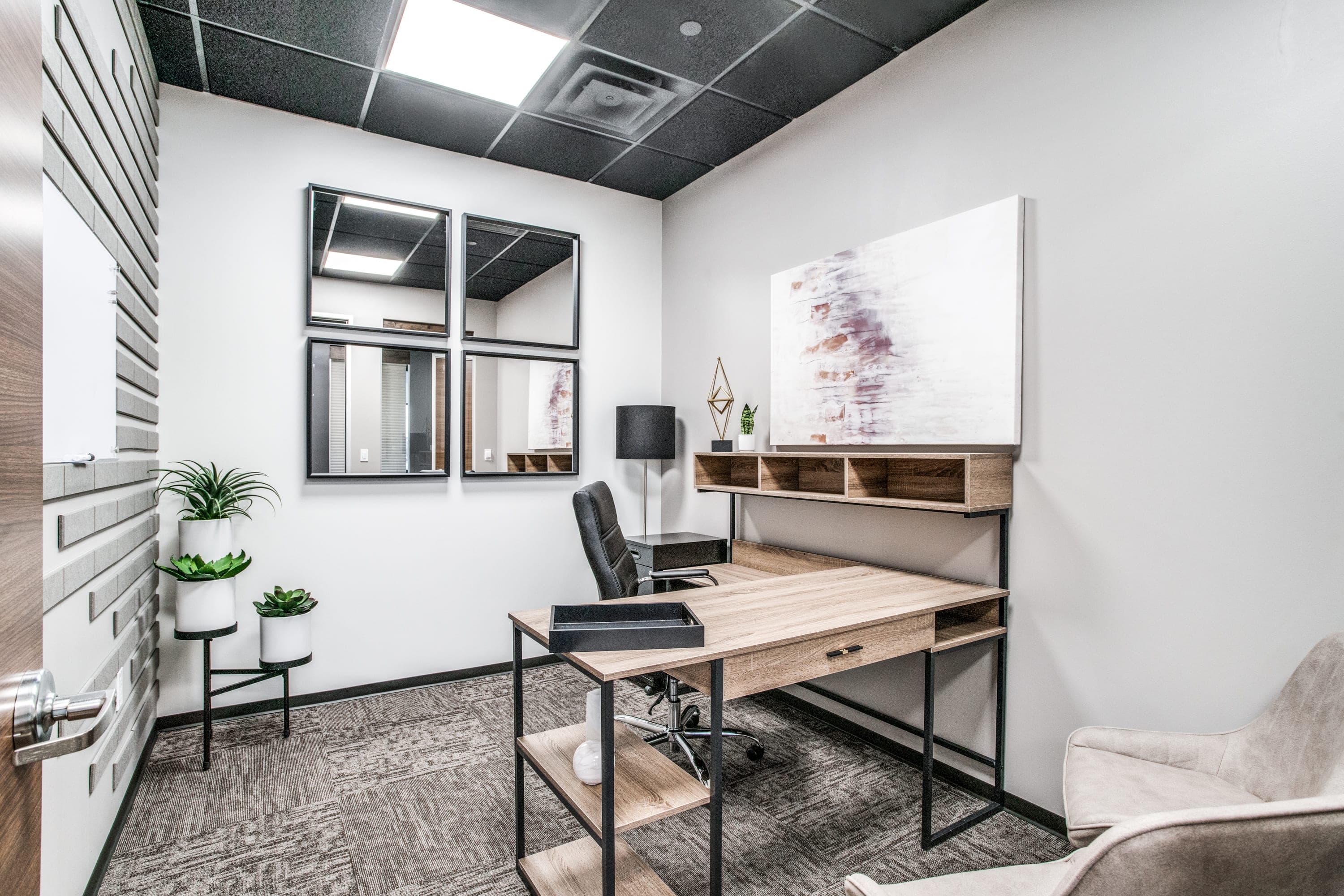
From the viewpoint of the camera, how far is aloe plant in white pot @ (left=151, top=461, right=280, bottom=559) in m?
2.49

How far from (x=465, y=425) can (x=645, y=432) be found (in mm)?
907

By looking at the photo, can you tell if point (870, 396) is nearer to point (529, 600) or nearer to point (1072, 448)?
point (1072, 448)

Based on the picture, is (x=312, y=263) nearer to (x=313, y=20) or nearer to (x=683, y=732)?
(x=313, y=20)

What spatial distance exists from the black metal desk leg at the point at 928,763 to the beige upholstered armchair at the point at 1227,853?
1.09 metres

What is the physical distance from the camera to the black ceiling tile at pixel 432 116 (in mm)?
2709

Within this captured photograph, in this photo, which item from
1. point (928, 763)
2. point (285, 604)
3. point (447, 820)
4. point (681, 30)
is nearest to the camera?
point (928, 763)

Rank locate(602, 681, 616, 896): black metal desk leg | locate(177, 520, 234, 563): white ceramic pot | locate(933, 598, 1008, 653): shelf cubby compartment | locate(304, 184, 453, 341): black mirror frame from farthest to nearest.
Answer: locate(304, 184, 453, 341): black mirror frame
locate(177, 520, 234, 563): white ceramic pot
locate(933, 598, 1008, 653): shelf cubby compartment
locate(602, 681, 616, 896): black metal desk leg

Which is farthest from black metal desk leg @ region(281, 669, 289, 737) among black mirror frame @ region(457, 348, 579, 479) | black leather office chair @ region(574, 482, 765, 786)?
black leather office chair @ region(574, 482, 765, 786)

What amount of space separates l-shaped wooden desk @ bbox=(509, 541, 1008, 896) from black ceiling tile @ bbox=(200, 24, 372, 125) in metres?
2.30

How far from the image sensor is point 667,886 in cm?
162

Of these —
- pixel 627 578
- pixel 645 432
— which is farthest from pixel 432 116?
pixel 627 578

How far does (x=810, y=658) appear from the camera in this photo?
66.3 inches

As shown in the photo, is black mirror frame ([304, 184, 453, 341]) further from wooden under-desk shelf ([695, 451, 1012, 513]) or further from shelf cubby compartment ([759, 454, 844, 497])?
shelf cubby compartment ([759, 454, 844, 497])

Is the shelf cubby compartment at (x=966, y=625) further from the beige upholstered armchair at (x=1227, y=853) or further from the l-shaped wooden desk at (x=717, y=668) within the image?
the beige upholstered armchair at (x=1227, y=853)
